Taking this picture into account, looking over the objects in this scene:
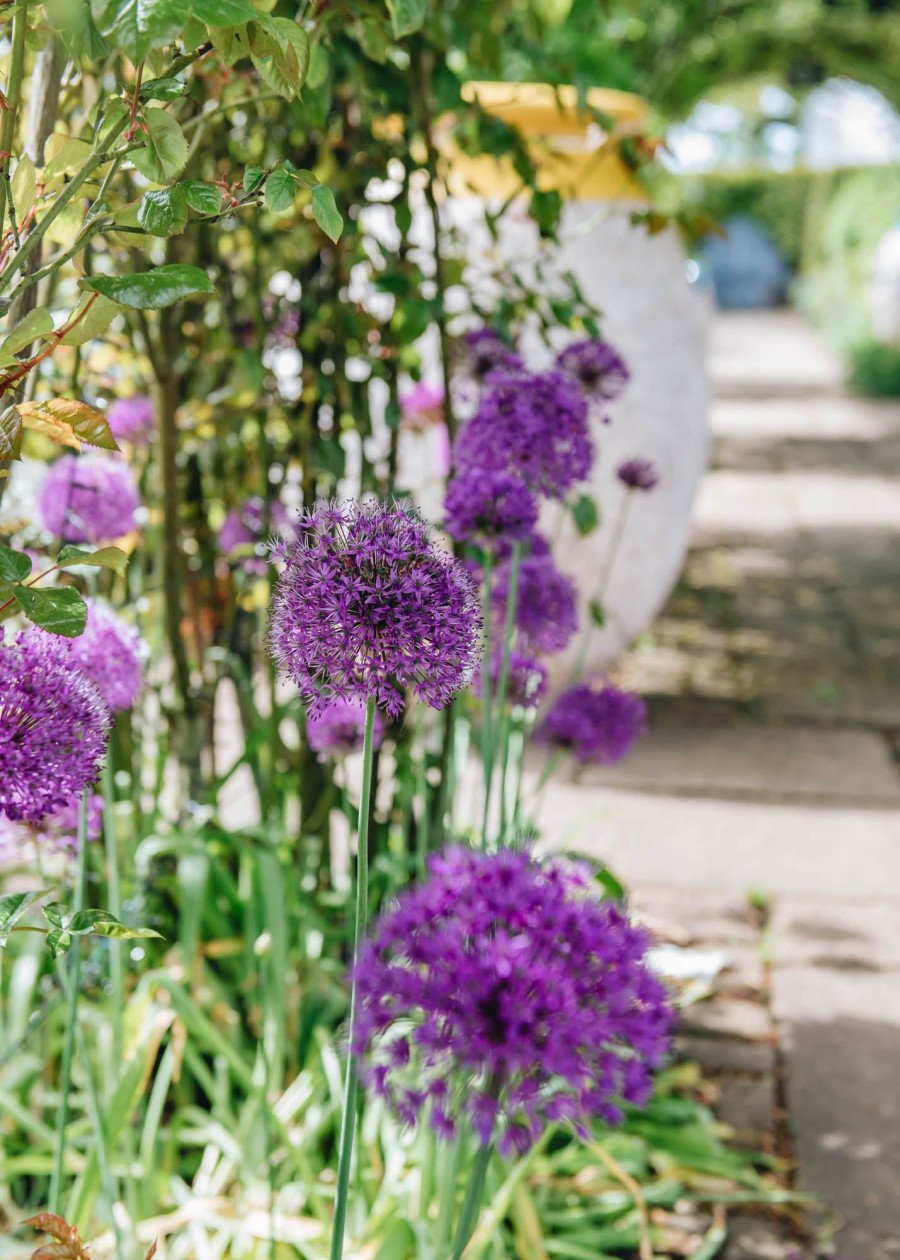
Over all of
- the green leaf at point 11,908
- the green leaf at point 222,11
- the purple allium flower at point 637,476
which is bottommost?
the green leaf at point 11,908

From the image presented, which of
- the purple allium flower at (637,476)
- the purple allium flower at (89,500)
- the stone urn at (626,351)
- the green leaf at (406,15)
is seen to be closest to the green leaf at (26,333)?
the green leaf at (406,15)

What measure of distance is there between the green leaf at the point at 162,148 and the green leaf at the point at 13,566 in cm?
24

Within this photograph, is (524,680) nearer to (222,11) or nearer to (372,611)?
(372,611)

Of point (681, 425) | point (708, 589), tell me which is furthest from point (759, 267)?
point (681, 425)

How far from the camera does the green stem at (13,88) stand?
74cm

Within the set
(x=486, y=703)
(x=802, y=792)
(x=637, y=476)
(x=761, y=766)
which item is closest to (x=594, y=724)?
(x=637, y=476)

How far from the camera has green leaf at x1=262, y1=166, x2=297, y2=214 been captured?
0.79 meters

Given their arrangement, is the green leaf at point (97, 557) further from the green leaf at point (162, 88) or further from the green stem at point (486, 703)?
the green stem at point (486, 703)

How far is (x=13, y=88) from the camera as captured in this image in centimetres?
78

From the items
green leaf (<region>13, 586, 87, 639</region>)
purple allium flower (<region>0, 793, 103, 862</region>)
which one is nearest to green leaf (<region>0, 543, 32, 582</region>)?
green leaf (<region>13, 586, 87, 639</region>)

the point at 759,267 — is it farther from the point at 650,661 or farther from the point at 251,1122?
the point at 251,1122

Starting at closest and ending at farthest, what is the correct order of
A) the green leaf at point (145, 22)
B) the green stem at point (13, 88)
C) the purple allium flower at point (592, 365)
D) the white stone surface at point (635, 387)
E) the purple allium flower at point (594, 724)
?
the green leaf at point (145, 22) → the green stem at point (13, 88) → the purple allium flower at point (592, 365) → the purple allium flower at point (594, 724) → the white stone surface at point (635, 387)

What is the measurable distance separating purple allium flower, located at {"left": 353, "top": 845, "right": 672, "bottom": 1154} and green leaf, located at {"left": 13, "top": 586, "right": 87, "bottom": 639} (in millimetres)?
252

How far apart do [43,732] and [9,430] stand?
0.19 meters
